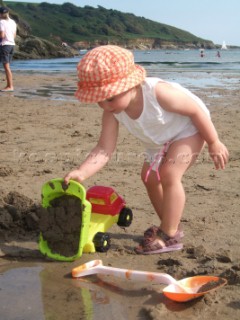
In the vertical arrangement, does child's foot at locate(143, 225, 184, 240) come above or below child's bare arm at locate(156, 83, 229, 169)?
below

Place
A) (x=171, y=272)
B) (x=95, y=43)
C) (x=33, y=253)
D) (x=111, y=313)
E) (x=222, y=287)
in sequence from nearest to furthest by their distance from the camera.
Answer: (x=111, y=313) → (x=222, y=287) → (x=171, y=272) → (x=33, y=253) → (x=95, y=43)

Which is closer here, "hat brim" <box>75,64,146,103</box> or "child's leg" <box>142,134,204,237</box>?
"hat brim" <box>75,64,146,103</box>

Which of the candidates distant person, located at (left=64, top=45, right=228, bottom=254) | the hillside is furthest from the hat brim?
the hillside

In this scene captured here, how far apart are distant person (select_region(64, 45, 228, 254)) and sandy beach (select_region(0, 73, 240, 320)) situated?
0.59 ft

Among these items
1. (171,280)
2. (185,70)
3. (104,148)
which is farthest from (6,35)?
(185,70)

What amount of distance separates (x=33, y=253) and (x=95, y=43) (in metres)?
93.0

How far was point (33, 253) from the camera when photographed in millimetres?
2568

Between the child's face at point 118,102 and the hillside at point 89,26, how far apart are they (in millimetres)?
77593

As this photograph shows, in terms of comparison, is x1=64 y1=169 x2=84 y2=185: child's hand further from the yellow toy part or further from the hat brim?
the hat brim

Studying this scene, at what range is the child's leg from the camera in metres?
2.62

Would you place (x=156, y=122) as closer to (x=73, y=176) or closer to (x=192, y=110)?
(x=192, y=110)

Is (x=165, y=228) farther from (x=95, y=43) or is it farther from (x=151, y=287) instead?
(x=95, y=43)

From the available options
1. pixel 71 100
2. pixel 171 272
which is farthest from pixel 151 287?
pixel 71 100

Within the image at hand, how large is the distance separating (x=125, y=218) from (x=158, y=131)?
556mm
